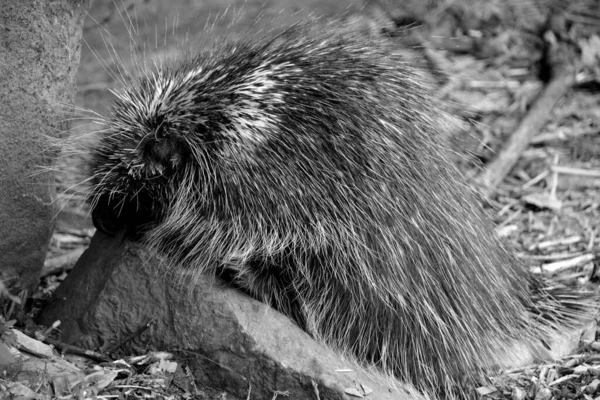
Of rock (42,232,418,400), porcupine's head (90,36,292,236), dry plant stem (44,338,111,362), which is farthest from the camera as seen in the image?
porcupine's head (90,36,292,236)

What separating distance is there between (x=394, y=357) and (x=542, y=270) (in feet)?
4.36

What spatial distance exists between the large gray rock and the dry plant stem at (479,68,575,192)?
8.34 ft

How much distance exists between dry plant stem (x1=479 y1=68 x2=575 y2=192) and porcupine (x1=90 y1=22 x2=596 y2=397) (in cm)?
166

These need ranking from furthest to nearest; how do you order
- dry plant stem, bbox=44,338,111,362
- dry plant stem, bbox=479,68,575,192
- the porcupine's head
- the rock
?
dry plant stem, bbox=479,68,575,192, the porcupine's head, dry plant stem, bbox=44,338,111,362, the rock

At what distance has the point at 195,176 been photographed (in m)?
2.99

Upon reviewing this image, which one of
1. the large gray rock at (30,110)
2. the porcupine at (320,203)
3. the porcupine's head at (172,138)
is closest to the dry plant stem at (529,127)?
the porcupine at (320,203)

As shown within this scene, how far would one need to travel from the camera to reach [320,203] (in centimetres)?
291

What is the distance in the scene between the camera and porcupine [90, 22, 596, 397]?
2.91 m

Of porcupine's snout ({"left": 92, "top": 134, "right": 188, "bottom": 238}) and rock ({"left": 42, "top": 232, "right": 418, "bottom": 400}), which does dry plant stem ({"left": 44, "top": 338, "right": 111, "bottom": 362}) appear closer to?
rock ({"left": 42, "top": 232, "right": 418, "bottom": 400})

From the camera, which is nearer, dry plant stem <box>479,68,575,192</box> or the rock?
the rock

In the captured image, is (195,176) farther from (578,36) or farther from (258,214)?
(578,36)

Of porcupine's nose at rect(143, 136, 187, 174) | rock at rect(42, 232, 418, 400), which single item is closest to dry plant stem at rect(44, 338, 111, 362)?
rock at rect(42, 232, 418, 400)

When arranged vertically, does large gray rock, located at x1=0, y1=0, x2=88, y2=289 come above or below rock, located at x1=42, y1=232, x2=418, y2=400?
above

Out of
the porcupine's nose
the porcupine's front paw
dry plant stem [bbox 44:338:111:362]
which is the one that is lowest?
dry plant stem [bbox 44:338:111:362]
